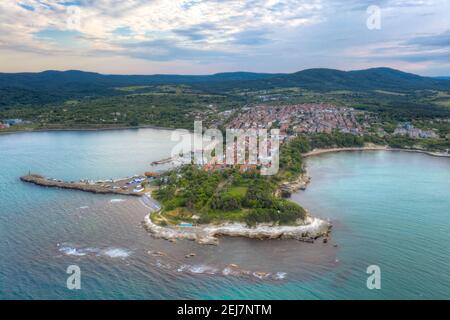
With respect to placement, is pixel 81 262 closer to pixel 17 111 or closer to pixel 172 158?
pixel 172 158

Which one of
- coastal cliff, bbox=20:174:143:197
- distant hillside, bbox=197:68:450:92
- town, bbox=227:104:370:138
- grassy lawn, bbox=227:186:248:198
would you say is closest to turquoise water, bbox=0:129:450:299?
coastal cliff, bbox=20:174:143:197

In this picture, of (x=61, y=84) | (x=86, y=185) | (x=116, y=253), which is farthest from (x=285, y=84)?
(x=116, y=253)

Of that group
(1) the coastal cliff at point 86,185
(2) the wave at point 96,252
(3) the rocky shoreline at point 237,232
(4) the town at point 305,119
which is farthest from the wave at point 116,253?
(4) the town at point 305,119

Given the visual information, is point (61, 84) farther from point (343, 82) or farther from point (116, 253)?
point (116, 253)

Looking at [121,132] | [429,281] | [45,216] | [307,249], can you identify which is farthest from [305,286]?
[121,132]

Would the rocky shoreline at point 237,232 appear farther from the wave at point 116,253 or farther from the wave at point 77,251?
the wave at point 77,251

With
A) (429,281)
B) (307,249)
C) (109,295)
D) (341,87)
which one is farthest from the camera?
(341,87)

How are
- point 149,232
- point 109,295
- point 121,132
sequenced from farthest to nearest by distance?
point 121,132 → point 149,232 → point 109,295

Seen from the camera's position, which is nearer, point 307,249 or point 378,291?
point 378,291
